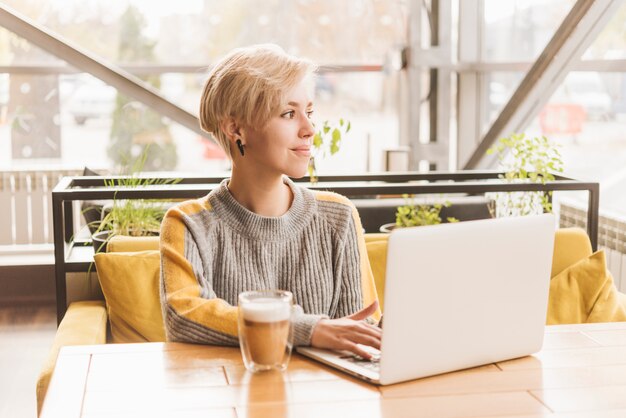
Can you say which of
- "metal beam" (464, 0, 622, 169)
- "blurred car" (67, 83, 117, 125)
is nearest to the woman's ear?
"metal beam" (464, 0, 622, 169)

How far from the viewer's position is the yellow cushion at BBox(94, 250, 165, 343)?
98.5 inches

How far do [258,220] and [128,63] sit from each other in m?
5.57

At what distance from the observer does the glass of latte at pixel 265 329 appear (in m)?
1.41

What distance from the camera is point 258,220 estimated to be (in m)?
1.84

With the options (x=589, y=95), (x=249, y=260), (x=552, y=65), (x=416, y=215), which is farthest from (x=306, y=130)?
(x=589, y=95)

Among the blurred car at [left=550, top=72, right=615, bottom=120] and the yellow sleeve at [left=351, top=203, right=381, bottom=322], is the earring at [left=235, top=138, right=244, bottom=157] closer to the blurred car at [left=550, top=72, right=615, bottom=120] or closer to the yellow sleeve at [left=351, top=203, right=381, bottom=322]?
the yellow sleeve at [left=351, top=203, right=381, bottom=322]

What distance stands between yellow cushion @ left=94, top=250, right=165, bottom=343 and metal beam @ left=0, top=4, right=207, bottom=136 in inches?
114

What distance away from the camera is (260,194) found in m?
1.87

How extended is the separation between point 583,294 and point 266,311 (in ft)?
5.05

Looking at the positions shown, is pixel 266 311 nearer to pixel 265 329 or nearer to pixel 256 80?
pixel 265 329

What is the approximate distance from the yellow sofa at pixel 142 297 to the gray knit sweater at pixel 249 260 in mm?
609

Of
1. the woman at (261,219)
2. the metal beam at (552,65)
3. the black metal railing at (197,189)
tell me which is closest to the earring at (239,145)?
the woman at (261,219)

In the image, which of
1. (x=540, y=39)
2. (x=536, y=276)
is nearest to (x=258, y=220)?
(x=536, y=276)

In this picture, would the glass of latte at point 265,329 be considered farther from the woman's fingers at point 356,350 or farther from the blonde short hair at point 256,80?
the blonde short hair at point 256,80
